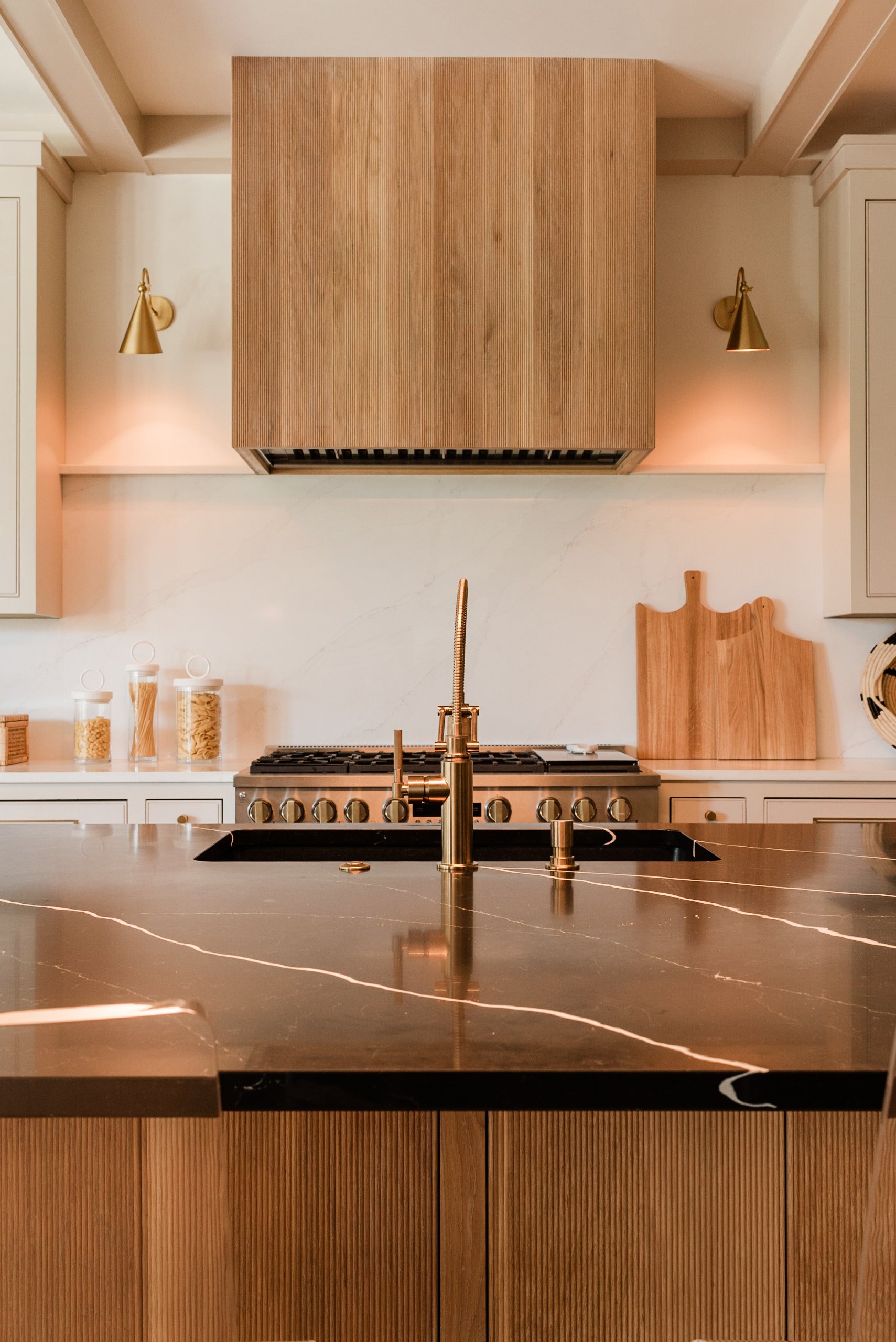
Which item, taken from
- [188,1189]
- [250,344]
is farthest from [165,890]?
[250,344]

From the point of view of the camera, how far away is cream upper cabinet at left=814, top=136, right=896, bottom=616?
3025 millimetres

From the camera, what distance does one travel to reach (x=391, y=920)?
3.58ft

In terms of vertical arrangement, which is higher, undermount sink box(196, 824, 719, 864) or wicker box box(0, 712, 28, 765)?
wicker box box(0, 712, 28, 765)

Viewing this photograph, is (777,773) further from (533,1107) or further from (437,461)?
(533,1107)

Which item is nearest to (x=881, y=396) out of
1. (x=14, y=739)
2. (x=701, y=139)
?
(x=701, y=139)

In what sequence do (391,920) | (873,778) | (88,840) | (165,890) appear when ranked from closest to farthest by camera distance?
1. (391,920)
2. (165,890)
3. (88,840)
4. (873,778)

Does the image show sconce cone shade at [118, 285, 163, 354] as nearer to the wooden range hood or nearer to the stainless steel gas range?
the wooden range hood

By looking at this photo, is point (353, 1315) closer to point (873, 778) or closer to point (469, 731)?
point (469, 731)

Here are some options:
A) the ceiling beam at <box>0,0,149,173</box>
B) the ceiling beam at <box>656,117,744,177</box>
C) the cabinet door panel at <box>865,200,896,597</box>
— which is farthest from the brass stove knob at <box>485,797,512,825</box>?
the ceiling beam at <box>0,0,149,173</box>

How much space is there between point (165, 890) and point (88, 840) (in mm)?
425

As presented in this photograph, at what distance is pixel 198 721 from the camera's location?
314cm

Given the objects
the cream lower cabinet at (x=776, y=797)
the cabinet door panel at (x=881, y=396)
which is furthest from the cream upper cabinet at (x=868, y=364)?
the cream lower cabinet at (x=776, y=797)

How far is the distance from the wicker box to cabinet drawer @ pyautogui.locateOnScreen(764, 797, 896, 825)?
2284 millimetres

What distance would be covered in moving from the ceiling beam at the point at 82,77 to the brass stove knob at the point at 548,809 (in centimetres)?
234
